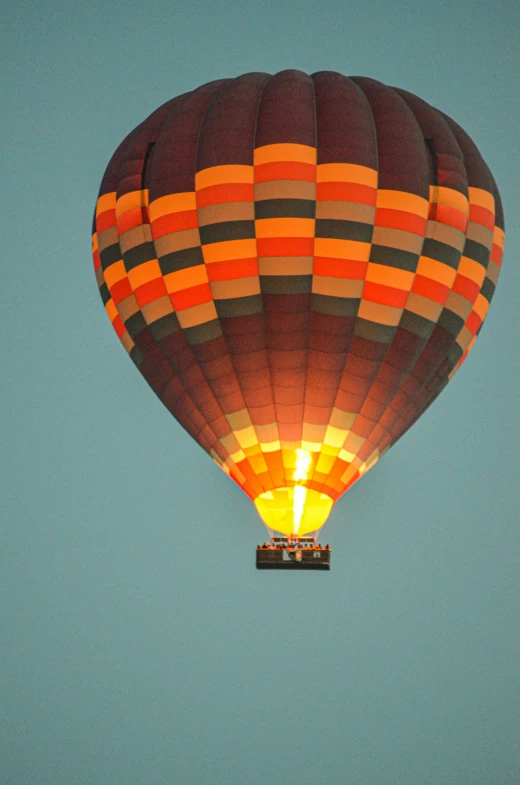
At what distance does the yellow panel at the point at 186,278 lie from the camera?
16.0m

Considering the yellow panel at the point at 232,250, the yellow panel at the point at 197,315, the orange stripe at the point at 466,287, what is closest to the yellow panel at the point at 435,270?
the orange stripe at the point at 466,287

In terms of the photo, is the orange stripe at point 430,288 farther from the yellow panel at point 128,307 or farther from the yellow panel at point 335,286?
the yellow panel at point 128,307

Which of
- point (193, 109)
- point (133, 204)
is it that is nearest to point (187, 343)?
point (133, 204)

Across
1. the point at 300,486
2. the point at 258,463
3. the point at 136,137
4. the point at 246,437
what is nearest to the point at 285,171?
the point at 136,137

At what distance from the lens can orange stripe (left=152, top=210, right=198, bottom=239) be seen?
52.3 ft

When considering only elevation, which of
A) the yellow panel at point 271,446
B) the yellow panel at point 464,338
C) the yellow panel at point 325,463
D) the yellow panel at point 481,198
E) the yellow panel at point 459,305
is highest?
the yellow panel at point 481,198

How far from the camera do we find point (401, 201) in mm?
15852

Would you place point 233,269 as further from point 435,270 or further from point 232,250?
point 435,270

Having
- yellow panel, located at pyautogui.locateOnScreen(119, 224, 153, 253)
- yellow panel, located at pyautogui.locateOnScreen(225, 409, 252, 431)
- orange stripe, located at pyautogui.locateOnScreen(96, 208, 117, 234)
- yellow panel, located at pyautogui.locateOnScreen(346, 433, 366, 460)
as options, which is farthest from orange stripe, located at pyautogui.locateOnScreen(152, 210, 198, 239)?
yellow panel, located at pyautogui.locateOnScreen(346, 433, 366, 460)

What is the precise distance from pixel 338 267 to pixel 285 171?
4.13 ft

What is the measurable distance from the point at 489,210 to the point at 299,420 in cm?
364

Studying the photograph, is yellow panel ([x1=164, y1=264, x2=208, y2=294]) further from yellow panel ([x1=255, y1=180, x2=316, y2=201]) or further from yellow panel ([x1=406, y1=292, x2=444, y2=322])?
yellow panel ([x1=406, y1=292, x2=444, y2=322])

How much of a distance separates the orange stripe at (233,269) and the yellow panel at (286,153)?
3.78 feet

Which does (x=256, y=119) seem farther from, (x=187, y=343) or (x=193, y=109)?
(x=187, y=343)
